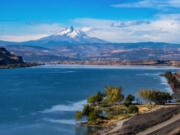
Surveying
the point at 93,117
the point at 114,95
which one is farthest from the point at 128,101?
the point at 93,117

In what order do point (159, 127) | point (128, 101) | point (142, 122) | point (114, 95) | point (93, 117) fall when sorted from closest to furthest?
point (159, 127)
point (142, 122)
point (93, 117)
point (114, 95)
point (128, 101)

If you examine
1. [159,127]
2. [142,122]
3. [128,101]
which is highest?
[128,101]

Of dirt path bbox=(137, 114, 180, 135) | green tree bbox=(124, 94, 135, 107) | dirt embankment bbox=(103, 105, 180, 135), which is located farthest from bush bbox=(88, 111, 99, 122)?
green tree bbox=(124, 94, 135, 107)

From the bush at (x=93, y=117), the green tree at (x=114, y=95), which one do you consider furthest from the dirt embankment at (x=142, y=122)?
the green tree at (x=114, y=95)

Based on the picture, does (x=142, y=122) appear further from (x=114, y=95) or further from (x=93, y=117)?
(x=114, y=95)

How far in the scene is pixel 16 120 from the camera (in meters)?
53.7

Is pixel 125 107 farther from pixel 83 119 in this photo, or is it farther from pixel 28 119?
pixel 28 119

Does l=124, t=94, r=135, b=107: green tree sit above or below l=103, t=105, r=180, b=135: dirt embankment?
above

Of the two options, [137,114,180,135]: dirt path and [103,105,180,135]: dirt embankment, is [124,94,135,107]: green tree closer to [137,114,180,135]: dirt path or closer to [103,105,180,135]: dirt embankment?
[103,105,180,135]: dirt embankment

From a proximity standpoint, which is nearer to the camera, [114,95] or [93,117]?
[93,117]

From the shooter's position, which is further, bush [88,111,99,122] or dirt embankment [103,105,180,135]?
bush [88,111,99,122]

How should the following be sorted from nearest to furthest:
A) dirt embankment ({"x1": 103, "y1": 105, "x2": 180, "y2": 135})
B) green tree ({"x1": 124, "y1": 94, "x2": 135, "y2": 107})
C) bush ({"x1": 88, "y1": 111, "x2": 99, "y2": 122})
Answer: dirt embankment ({"x1": 103, "y1": 105, "x2": 180, "y2": 135}) < bush ({"x1": 88, "y1": 111, "x2": 99, "y2": 122}) < green tree ({"x1": 124, "y1": 94, "x2": 135, "y2": 107})

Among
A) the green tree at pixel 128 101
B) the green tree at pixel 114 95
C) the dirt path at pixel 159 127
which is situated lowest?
the dirt path at pixel 159 127

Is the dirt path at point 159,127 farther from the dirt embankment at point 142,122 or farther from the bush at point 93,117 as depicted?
the bush at point 93,117
